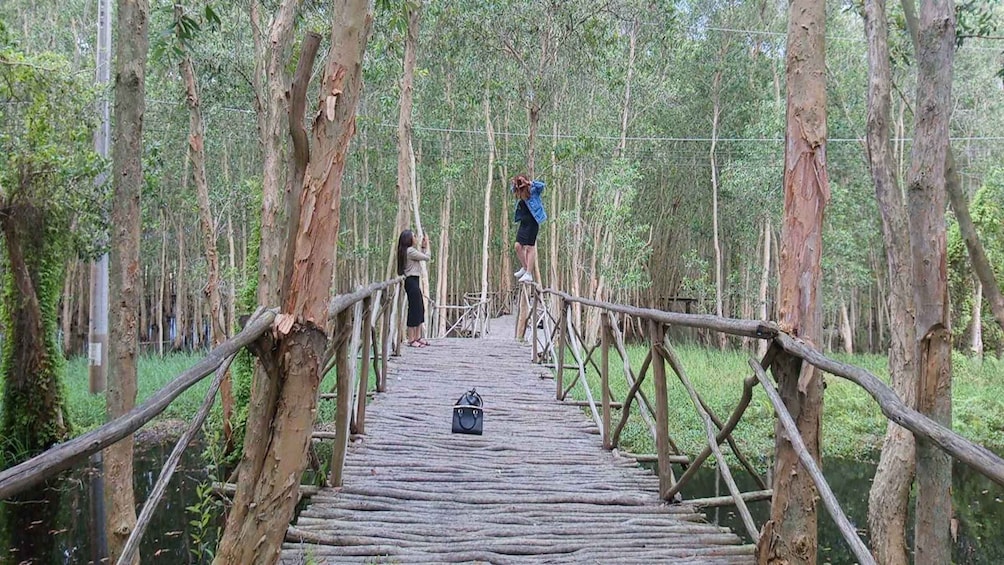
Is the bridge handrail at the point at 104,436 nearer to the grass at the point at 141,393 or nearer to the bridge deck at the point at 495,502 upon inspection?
the bridge deck at the point at 495,502

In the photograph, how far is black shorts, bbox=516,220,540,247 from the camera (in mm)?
8117

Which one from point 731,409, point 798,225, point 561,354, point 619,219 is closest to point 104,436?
point 798,225

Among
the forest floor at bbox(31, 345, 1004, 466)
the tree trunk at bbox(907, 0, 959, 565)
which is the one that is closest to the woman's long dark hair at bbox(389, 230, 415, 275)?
the forest floor at bbox(31, 345, 1004, 466)

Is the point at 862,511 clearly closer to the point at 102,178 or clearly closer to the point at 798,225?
the point at 798,225

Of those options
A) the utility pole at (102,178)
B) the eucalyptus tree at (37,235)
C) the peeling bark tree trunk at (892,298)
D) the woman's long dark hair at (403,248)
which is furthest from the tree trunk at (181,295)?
the peeling bark tree trunk at (892,298)

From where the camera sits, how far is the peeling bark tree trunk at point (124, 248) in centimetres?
377

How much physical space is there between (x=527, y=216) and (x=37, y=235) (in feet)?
20.8

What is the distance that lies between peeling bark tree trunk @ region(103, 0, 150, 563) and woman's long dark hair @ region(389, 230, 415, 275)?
4.04m

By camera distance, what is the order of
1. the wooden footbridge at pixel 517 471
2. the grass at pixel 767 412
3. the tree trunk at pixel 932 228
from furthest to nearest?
the grass at pixel 767 412, the tree trunk at pixel 932 228, the wooden footbridge at pixel 517 471

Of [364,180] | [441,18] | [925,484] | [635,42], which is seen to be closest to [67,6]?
[364,180]

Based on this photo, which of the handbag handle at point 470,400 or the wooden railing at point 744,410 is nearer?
the wooden railing at point 744,410

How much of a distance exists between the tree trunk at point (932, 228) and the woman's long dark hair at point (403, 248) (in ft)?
16.7

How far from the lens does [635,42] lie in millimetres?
15680

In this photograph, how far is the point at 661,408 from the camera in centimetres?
360
